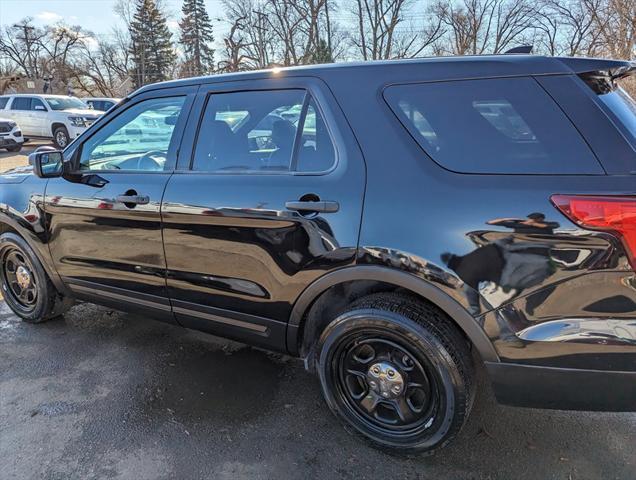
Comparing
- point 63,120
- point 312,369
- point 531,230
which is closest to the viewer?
point 531,230

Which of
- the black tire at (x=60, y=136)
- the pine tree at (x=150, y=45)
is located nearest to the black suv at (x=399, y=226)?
the black tire at (x=60, y=136)

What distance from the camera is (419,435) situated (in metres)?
2.25

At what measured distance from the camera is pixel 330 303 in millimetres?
2479

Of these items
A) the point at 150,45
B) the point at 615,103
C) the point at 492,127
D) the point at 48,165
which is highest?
the point at 150,45

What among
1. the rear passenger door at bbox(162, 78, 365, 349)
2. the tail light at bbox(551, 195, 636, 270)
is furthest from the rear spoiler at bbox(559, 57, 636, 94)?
the rear passenger door at bbox(162, 78, 365, 349)

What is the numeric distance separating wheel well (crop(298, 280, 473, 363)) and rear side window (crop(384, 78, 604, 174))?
2.14ft

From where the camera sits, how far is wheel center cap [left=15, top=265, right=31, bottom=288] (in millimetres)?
3750

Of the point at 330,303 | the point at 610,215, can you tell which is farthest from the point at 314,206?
the point at 610,215

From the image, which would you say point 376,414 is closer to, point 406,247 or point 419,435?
point 419,435

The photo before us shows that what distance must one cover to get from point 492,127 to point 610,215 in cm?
57

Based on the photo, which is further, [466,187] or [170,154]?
[170,154]

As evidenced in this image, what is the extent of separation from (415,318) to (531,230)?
0.62m

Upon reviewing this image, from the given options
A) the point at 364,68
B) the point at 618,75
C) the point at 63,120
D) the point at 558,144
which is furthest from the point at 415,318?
the point at 63,120

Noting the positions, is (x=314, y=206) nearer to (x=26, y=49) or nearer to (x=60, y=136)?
(x=60, y=136)
